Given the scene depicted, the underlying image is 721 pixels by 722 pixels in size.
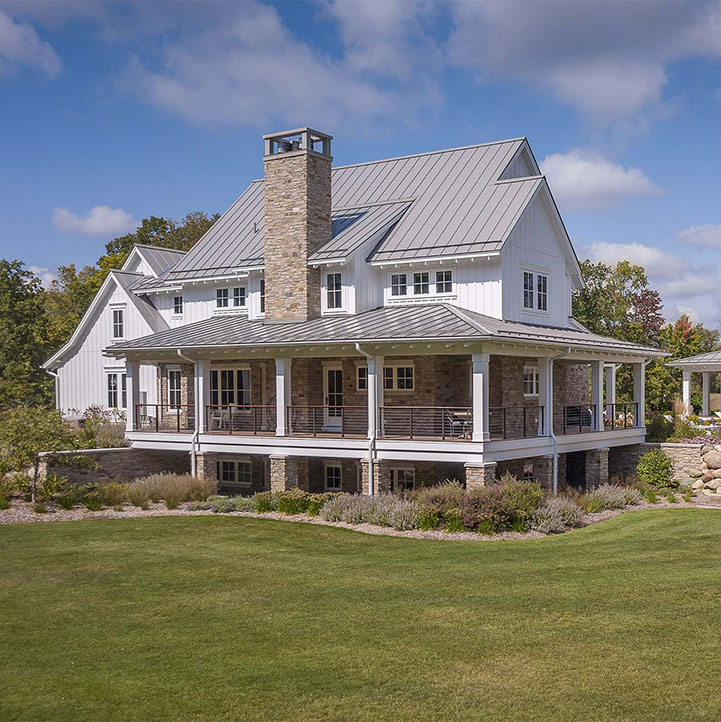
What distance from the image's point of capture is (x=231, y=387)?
30406 mm

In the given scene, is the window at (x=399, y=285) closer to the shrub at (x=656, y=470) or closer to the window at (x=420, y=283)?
the window at (x=420, y=283)

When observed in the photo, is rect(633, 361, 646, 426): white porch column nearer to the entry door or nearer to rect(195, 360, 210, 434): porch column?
the entry door

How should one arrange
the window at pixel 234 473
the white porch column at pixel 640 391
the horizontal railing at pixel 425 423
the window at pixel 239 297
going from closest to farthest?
the horizontal railing at pixel 425 423
the window at pixel 234 473
the white porch column at pixel 640 391
the window at pixel 239 297

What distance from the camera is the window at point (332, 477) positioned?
2795 centimetres

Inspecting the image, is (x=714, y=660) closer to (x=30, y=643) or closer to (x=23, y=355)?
(x=30, y=643)

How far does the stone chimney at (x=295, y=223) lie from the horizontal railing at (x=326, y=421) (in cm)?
311

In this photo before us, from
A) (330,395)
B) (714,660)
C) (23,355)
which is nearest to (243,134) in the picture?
(330,395)

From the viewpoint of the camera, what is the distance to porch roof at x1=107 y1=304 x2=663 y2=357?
23.2 m

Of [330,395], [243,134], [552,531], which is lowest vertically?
[552,531]

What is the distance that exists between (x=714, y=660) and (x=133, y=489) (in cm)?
1725

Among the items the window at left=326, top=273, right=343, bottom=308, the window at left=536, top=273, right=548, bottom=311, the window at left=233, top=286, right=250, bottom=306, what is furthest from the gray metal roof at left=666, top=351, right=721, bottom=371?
the window at left=233, top=286, right=250, bottom=306

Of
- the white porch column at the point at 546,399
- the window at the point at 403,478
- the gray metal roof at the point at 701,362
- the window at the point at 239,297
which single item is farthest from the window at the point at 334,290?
the gray metal roof at the point at 701,362

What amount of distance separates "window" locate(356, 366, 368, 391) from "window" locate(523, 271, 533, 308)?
5633mm

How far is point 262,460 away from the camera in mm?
29469
